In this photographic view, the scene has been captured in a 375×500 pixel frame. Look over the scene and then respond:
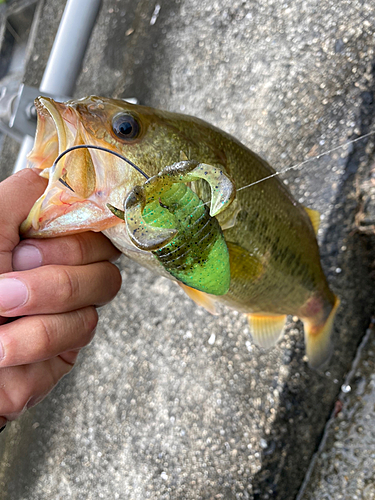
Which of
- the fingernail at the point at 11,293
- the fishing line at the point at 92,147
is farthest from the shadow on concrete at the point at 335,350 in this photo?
the fingernail at the point at 11,293

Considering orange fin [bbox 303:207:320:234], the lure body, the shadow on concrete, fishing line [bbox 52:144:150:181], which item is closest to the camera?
the lure body

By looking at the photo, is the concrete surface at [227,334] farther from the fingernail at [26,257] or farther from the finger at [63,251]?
the fingernail at [26,257]

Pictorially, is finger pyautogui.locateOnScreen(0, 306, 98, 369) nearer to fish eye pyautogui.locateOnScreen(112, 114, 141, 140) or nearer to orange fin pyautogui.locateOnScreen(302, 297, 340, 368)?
fish eye pyautogui.locateOnScreen(112, 114, 141, 140)

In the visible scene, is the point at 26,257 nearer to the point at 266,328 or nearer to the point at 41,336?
the point at 41,336

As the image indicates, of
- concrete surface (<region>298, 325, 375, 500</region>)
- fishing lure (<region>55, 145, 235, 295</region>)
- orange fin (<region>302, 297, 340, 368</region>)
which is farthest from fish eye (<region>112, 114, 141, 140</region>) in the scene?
concrete surface (<region>298, 325, 375, 500</region>)

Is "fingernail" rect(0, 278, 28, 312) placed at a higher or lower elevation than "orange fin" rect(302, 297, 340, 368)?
higher

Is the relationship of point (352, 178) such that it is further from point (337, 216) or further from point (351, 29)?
point (351, 29)

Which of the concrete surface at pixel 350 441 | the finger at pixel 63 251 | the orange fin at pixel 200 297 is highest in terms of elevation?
the finger at pixel 63 251
